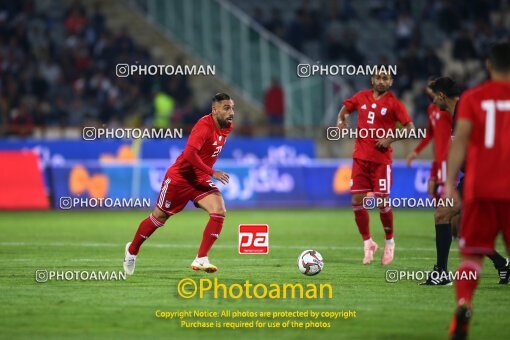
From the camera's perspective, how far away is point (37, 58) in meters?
30.2

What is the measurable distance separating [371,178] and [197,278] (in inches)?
140

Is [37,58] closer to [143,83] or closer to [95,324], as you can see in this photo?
[143,83]

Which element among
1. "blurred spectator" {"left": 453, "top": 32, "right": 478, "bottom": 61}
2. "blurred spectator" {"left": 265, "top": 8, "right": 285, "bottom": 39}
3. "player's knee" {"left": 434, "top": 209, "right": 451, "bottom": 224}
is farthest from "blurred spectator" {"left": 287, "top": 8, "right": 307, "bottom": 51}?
"player's knee" {"left": 434, "top": 209, "right": 451, "bottom": 224}

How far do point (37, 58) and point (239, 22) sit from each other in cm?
642

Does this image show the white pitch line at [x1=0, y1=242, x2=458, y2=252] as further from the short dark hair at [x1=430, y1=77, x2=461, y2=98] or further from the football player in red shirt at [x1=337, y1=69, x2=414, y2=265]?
the short dark hair at [x1=430, y1=77, x2=461, y2=98]

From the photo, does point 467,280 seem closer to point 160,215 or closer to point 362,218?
point 160,215

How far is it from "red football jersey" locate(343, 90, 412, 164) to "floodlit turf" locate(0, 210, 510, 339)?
1.55 meters

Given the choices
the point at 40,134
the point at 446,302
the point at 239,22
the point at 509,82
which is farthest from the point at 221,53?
the point at 509,82

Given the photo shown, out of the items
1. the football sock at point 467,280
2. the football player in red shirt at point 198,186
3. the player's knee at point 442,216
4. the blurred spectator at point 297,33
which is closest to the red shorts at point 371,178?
the player's knee at point 442,216

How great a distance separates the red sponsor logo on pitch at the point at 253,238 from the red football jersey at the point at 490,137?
15.8ft

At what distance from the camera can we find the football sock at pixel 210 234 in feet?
40.2

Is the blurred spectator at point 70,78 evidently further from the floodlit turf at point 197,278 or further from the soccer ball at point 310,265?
the soccer ball at point 310,265

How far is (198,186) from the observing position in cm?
1256

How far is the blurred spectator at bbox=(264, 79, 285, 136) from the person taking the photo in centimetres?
2808
